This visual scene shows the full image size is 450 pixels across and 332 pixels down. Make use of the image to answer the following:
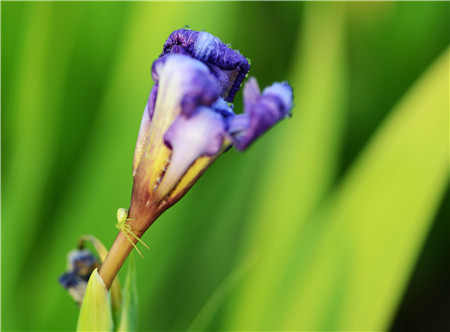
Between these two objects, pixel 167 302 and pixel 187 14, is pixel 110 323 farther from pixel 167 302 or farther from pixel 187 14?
pixel 187 14

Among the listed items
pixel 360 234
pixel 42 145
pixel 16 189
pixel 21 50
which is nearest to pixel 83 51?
pixel 21 50

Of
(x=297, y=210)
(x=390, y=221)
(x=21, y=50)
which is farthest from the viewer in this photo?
(x=21, y=50)

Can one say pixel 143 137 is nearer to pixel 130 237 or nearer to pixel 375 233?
pixel 130 237

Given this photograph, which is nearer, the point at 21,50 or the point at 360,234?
the point at 360,234

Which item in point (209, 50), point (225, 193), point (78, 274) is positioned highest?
point (209, 50)

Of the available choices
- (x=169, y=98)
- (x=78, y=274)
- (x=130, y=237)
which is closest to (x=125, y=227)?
(x=130, y=237)

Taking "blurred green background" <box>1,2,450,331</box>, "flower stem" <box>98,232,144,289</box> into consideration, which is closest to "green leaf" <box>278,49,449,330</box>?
"blurred green background" <box>1,2,450,331</box>
